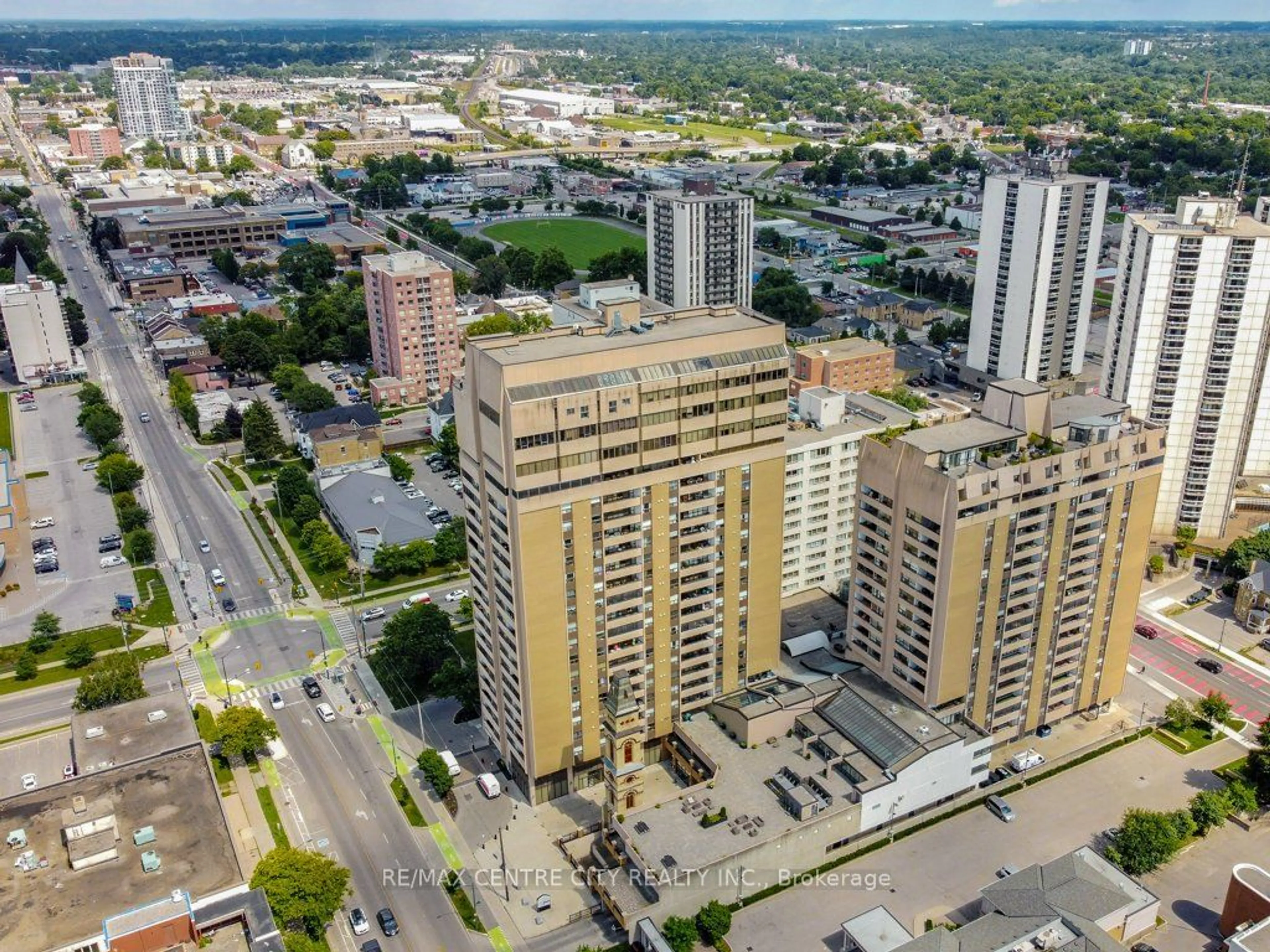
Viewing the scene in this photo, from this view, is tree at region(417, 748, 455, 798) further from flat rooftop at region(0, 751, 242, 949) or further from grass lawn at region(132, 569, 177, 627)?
grass lawn at region(132, 569, 177, 627)

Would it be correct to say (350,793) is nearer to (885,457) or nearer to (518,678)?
(518,678)

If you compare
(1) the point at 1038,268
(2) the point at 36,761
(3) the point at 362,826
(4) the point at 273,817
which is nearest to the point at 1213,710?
(3) the point at 362,826

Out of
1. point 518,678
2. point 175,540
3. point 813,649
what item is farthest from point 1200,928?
point 175,540

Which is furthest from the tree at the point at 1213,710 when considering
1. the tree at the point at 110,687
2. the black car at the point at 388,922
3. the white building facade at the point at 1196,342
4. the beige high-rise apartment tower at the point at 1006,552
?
the tree at the point at 110,687

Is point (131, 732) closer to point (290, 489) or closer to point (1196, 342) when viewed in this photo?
point (290, 489)

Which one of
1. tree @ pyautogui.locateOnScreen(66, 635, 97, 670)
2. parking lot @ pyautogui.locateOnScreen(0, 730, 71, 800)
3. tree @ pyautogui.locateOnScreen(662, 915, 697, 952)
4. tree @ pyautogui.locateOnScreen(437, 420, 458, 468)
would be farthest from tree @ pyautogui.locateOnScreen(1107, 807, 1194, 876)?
tree @ pyautogui.locateOnScreen(437, 420, 458, 468)
